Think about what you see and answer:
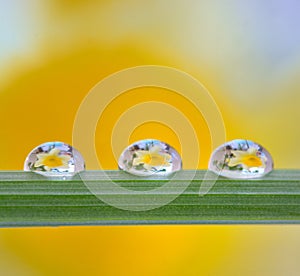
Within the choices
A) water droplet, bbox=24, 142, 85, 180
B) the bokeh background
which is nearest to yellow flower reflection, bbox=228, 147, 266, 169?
water droplet, bbox=24, 142, 85, 180

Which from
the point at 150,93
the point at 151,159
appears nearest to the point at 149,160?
the point at 151,159

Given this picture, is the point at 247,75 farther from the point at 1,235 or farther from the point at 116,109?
the point at 1,235

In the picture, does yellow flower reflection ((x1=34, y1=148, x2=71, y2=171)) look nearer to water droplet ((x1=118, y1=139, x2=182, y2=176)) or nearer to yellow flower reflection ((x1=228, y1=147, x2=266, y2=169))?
water droplet ((x1=118, y1=139, x2=182, y2=176))

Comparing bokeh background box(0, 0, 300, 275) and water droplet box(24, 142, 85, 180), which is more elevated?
bokeh background box(0, 0, 300, 275)

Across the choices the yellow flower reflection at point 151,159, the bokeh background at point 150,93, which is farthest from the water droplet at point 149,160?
the bokeh background at point 150,93

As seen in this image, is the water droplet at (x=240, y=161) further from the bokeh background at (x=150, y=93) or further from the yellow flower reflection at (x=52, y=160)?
the bokeh background at (x=150, y=93)

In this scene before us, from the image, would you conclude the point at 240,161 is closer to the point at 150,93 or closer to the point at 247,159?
the point at 247,159

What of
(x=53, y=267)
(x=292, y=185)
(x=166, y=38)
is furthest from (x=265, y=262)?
(x=166, y=38)
